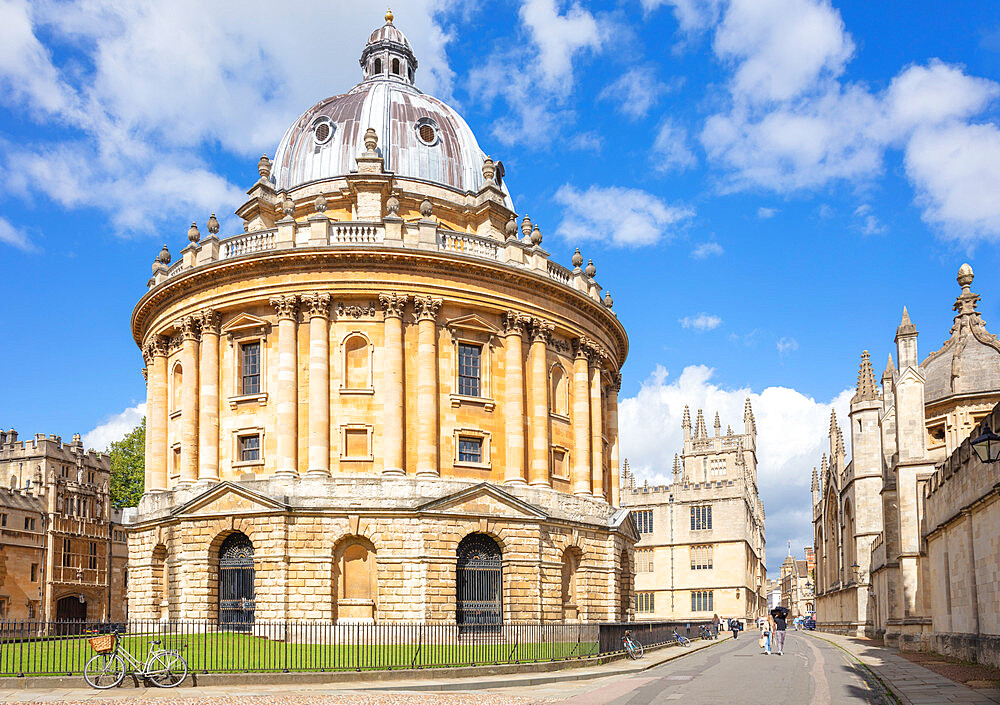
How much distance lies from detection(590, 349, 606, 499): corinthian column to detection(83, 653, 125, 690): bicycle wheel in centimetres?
2533

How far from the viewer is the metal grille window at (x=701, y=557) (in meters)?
89.3

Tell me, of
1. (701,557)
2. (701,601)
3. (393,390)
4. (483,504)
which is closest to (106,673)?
(483,504)

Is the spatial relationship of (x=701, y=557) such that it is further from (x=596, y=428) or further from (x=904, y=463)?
(x=904, y=463)

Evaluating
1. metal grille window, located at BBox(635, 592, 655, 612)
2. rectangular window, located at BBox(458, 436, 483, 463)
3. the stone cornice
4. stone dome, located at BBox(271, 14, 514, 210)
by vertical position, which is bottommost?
metal grille window, located at BBox(635, 592, 655, 612)

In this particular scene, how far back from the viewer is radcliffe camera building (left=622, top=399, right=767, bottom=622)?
3472 inches

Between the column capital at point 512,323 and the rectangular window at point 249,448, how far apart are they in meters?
10.8

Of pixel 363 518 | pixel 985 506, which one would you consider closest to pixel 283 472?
pixel 363 518

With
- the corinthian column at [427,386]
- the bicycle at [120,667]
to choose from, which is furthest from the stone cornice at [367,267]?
the bicycle at [120,667]

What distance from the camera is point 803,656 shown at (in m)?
34.2

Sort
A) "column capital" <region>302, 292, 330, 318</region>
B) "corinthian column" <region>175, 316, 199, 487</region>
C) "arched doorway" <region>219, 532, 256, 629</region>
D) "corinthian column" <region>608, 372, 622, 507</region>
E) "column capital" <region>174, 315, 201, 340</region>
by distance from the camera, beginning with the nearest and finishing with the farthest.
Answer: "arched doorway" <region>219, 532, 256, 629</region> < "column capital" <region>302, 292, 330, 318</region> < "corinthian column" <region>175, 316, 199, 487</region> < "column capital" <region>174, 315, 201, 340</region> < "corinthian column" <region>608, 372, 622, 507</region>

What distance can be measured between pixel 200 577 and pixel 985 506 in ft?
84.6

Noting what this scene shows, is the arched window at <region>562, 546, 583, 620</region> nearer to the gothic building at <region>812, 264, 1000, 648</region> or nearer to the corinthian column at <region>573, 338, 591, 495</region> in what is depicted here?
the corinthian column at <region>573, 338, 591, 495</region>

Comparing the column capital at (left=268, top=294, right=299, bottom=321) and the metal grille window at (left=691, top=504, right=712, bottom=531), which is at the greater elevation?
the column capital at (left=268, top=294, right=299, bottom=321)

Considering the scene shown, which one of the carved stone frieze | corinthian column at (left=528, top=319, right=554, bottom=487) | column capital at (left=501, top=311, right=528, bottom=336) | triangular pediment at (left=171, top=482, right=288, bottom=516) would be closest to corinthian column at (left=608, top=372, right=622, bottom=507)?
corinthian column at (left=528, top=319, right=554, bottom=487)
